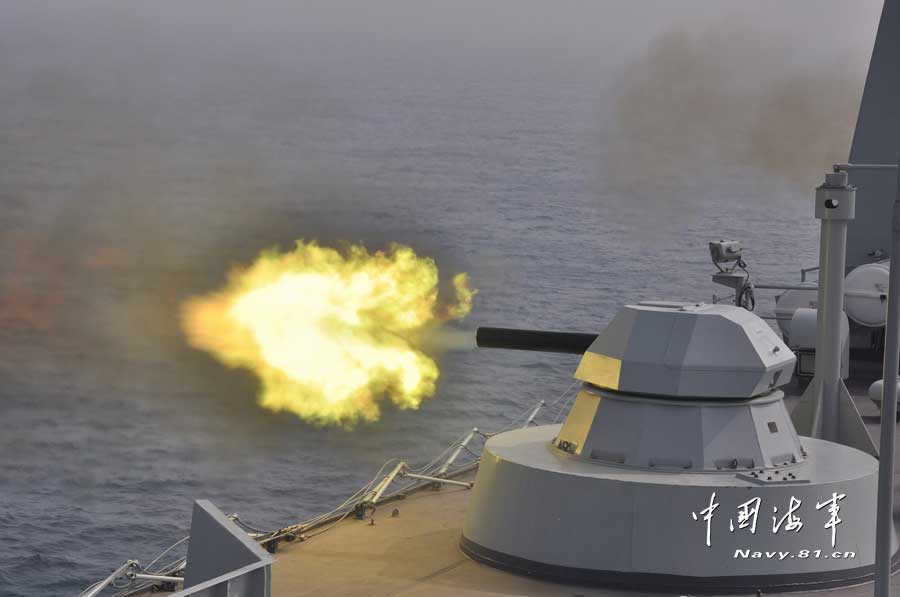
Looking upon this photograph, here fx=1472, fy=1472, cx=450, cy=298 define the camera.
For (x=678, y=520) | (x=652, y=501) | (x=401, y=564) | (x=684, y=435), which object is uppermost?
(x=684, y=435)

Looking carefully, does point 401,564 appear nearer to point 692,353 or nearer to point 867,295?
point 692,353

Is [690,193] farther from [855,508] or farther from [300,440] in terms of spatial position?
[855,508]

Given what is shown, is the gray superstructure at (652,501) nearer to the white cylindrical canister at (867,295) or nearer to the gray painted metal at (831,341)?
the gray painted metal at (831,341)

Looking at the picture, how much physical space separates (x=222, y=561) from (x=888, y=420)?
3965 millimetres

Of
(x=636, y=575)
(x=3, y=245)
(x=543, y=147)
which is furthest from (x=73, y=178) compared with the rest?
(x=636, y=575)

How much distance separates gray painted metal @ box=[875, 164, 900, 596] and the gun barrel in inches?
260

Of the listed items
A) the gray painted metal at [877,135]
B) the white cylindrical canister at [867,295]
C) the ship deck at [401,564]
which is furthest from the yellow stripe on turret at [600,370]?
the gray painted metal at [877,135]

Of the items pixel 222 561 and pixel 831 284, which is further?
pixel 831 284

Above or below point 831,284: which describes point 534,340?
below

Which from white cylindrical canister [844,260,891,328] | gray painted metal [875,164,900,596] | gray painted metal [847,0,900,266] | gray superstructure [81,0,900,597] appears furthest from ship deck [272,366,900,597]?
gray painted metal [847,0,900,266]

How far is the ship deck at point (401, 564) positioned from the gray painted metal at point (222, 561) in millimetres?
2559

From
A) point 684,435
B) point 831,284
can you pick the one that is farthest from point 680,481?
point 831,284

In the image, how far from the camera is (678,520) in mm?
11688

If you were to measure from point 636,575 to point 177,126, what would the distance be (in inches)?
1662
